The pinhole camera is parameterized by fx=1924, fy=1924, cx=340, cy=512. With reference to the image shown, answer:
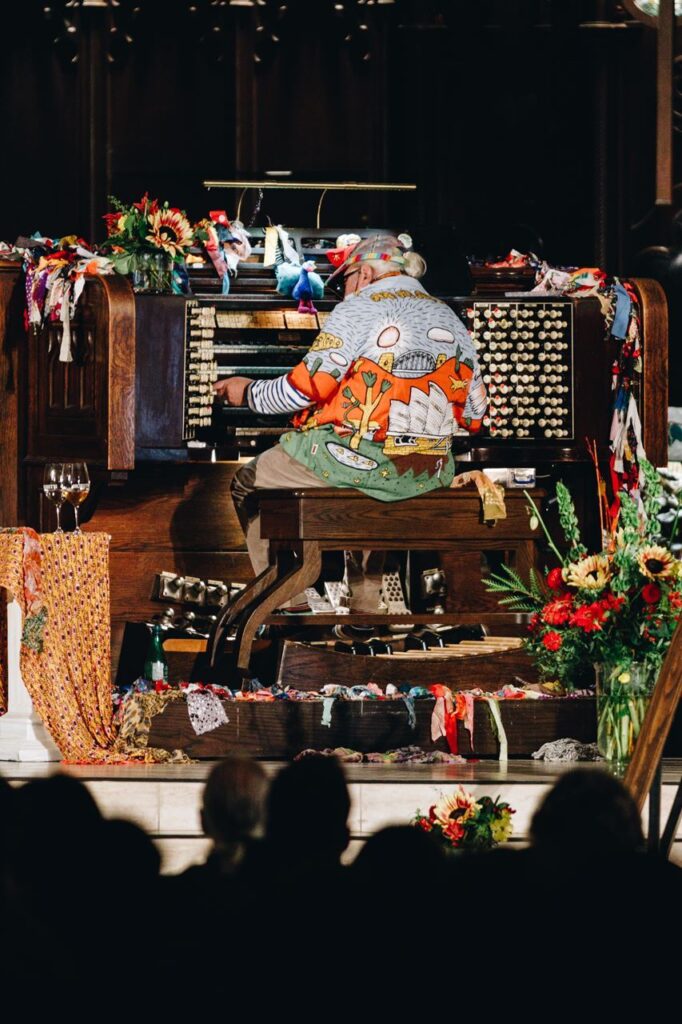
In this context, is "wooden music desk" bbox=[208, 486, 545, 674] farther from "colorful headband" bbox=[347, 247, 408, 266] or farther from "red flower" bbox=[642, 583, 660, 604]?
"red flower" bbox=[642, 583, 660, 604]

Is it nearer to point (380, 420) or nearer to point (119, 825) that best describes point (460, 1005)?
point (119, 825)

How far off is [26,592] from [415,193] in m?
5.45

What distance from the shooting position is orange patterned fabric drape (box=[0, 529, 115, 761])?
6.29 meters

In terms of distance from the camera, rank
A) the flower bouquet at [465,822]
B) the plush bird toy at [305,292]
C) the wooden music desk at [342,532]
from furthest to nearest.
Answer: the plush bird toy at [305,292] → the wooden music desk at [342,532] → the flower bouquet at [465,822]

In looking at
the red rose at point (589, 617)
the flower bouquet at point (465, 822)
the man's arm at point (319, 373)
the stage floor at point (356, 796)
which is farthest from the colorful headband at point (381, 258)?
the flower bouquet at point (465, 822)

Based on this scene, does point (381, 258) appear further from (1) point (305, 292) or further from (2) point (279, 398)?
(1) point (305, 292)

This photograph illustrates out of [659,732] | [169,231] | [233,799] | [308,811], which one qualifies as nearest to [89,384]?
[169,231]

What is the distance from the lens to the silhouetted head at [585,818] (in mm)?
2896

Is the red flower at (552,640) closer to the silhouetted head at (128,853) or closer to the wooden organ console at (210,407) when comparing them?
the wooden organ console at (210,407)

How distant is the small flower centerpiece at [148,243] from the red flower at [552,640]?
2.47 m

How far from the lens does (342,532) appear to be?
6891 mm

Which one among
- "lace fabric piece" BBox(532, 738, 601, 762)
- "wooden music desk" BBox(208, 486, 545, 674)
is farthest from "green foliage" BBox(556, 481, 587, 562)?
Result: "wooden music desk" BBox(208, 486, 545, 674)

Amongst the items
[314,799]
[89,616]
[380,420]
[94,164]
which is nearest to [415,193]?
[94,164]

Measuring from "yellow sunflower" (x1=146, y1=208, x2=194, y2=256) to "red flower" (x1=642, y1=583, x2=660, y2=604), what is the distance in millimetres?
2747
